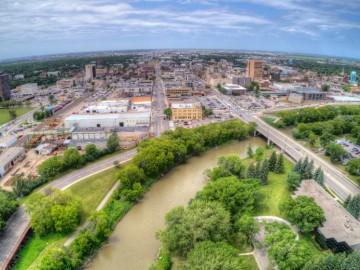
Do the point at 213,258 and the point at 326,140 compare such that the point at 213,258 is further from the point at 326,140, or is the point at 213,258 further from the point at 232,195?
the point at 326,140

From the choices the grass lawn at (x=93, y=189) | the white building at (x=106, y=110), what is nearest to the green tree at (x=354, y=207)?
the grass lawn at (x=93, y=189)

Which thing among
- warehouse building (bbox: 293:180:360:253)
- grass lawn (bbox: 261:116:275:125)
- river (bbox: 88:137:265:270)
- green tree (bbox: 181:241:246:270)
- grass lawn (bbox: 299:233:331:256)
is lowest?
river (bbox: 88:137:265:270)

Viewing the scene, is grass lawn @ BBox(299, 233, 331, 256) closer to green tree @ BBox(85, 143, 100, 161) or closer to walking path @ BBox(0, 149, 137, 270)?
walking path @ BBox(0, 149, 137, 270)

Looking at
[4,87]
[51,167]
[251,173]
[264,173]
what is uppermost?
[4,87]

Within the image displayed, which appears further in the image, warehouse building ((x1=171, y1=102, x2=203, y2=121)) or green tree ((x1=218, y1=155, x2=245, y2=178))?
A: warehouse building ((x1=171, y1=102, x2=203, y2=121))

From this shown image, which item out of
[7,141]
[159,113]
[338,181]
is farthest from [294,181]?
[7,141]

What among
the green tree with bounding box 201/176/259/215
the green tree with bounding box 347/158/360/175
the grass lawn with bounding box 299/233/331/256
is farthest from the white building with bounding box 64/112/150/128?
the grass lawn with bounding box 299/233/331/256
